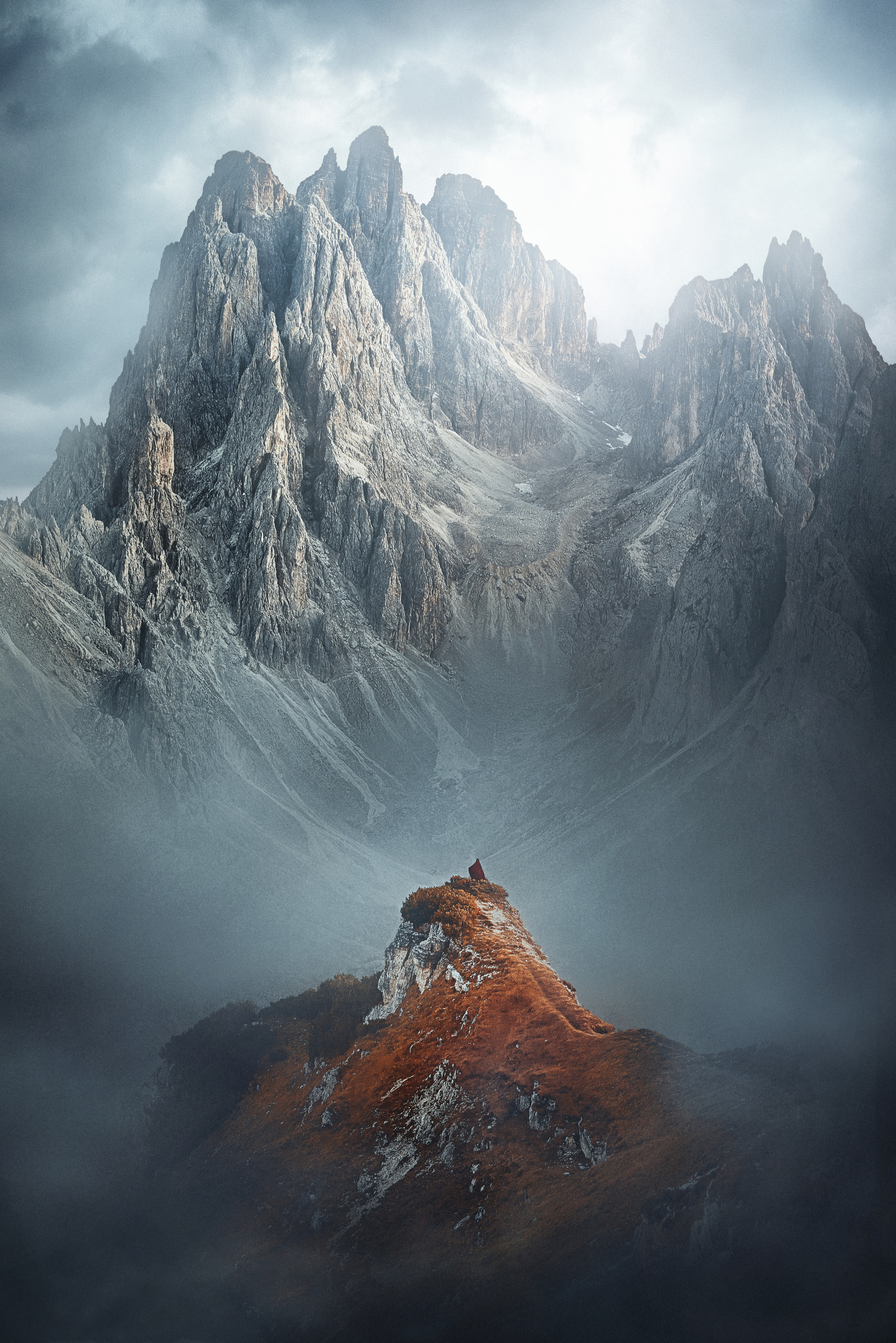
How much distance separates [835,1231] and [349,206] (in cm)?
18120

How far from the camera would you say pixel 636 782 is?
64.9 meters

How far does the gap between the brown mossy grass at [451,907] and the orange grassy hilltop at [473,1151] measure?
0.48 meters

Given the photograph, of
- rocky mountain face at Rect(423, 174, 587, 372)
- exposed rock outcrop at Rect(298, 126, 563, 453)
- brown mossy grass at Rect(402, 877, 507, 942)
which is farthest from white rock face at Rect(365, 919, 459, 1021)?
rocky mountain face at Rect(423, 174, 587, 372)

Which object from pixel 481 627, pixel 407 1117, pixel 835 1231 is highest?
pixel 481 627

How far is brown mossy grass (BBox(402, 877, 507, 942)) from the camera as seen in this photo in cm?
3039

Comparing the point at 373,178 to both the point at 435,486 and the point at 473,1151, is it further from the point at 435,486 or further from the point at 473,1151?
the point at 473,1151

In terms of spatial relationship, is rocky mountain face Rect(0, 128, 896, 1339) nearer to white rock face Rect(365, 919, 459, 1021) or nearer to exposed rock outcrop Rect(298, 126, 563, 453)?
white rock face Rect(365, 919, 459, 1021)

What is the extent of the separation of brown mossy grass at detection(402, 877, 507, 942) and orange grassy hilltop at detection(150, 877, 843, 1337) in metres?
0.48

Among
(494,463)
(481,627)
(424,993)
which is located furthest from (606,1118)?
(494,463)

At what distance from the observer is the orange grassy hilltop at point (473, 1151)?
53.1 feet

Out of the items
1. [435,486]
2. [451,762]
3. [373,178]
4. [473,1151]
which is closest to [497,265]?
[373,178]

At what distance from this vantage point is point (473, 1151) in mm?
20859

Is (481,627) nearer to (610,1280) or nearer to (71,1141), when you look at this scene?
(71,1141)

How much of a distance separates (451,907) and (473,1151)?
37.9 ft
